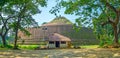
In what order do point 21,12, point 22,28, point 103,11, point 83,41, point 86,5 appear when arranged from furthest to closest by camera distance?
point 83,41, point 22,28, point 21,12, point 103,11, point 86,5

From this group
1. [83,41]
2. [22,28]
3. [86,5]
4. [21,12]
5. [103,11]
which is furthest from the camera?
[83,41]

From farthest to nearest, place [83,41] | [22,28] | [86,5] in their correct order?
1. [83,41]
2. [22,28]
3. [86,5]

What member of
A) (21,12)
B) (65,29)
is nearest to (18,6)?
(21,12)

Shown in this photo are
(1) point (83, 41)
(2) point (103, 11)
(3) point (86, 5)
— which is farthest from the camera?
(1) point (83, 41)

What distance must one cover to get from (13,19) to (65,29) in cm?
3189

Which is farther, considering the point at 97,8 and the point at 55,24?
the point at 55,24

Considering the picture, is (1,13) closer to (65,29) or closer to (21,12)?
(21,12)

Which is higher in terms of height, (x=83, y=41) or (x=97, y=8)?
(x=97, y=8)

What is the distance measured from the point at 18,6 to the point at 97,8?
1361cm

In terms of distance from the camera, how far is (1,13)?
1503 inches

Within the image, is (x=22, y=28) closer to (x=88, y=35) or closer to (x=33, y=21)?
(x=33, y=21)

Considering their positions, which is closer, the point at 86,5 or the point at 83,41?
the point at 86,5

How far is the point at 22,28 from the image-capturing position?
37281 millimetres

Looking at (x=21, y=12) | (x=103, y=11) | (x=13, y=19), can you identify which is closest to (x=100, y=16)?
(x=103, y=11)
